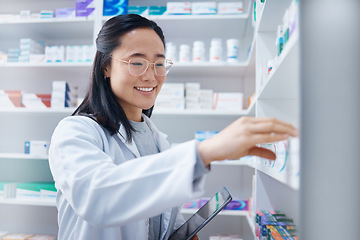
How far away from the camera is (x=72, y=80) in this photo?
309 centimetres

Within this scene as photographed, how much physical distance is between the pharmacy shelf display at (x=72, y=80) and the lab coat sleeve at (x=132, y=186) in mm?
1808

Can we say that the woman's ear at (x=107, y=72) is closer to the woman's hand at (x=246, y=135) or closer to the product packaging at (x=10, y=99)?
the woman's hand at (x=246, y=135)

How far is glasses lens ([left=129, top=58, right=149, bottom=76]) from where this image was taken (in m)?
1.17

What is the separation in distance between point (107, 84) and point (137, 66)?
197 millimetres

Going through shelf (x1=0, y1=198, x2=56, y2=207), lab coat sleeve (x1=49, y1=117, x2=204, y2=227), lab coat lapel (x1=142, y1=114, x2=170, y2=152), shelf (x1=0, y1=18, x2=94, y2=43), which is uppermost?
shelf (x1=0, y1=18, x2=94, y2=43)

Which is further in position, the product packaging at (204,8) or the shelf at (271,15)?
the product packaging at (204,8)

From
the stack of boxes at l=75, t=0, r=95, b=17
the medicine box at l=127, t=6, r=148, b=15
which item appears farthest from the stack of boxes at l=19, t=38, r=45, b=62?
the medicine box at l=127, t=6, r=148, b=15

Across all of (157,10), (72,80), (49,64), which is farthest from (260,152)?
(72,80)

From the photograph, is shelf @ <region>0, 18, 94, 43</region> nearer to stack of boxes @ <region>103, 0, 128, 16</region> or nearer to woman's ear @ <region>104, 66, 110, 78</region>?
stack of boxes @ <region>103, 0, 128, 16</region>

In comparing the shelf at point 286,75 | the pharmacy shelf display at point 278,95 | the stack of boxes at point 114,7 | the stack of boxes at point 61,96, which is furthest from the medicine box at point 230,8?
the stack of boxes at point 61,96

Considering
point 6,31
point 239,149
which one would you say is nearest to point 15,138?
point 6,31

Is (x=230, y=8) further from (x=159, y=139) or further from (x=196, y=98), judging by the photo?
(x=159, y=139)

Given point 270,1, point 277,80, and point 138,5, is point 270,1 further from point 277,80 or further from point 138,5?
point 138,5

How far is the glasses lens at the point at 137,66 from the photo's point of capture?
3.84 feet
